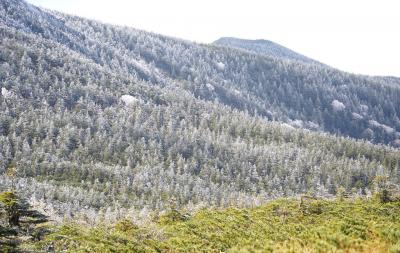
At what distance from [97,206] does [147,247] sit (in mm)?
136431

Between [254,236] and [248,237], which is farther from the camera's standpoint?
[248,237]

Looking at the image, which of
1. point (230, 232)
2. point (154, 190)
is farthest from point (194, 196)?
point (230, 232)

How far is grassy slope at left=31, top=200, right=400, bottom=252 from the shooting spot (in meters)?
25.9

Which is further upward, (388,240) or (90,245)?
(388,240)

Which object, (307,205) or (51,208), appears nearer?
(307,205)

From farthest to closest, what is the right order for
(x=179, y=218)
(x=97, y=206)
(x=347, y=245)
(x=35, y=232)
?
(x=97, y=206)
(x=179, y=218)
(x=35, y=232)
(x=347, y=245)

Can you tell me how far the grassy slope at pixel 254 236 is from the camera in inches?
1021

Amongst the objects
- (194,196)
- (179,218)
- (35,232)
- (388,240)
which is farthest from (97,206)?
(388,240)

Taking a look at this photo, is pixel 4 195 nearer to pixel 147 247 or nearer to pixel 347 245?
pixel 147 247

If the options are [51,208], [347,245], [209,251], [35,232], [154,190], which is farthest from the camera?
[154,190]

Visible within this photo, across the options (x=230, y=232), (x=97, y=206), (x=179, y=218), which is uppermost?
(x=230, y=232)

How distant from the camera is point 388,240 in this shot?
27016 mm

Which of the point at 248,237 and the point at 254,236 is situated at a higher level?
the point at 254,236

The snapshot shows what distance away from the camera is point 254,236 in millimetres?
41875
